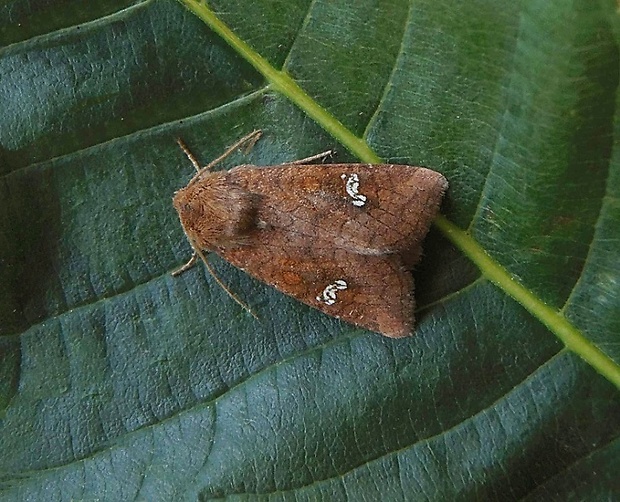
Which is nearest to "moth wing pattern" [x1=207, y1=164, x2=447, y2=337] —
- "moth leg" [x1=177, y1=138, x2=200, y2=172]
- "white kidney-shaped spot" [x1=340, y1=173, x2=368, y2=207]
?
"white kidney-shaped spot" [x1=340, y1=173, x2=368, y2=207]

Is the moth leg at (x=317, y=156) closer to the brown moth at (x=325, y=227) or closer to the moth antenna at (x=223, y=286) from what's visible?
the brown moth at (x=325, y=227)

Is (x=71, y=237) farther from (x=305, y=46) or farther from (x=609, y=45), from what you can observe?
(x=609, y=45)

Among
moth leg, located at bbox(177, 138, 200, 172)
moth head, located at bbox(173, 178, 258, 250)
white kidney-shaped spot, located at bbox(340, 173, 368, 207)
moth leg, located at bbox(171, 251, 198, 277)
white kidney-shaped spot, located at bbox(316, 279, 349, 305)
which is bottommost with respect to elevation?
white kidney-shaped spot, located at bbox(316, 279, 349, 305)

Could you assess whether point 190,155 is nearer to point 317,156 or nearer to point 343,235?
point 317,156

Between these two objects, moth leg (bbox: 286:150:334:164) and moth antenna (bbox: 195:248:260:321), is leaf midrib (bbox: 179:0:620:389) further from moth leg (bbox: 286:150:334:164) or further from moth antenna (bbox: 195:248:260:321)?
moth antenna (bbox: 195:248:260:321)

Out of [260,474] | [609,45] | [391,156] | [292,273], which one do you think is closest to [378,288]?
[292,273]

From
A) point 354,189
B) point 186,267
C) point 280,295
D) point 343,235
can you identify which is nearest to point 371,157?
point 354,189

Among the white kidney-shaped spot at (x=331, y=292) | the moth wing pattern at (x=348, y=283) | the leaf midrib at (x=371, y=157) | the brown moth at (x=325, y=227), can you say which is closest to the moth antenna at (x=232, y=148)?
the brown moth at (x=325, y=227)
